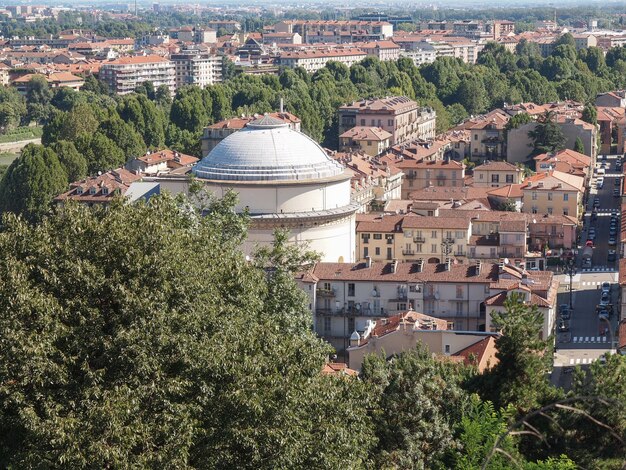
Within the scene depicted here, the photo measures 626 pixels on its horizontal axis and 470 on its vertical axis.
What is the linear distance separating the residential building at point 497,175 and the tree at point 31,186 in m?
14.3

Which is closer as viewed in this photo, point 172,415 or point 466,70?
point 172,415

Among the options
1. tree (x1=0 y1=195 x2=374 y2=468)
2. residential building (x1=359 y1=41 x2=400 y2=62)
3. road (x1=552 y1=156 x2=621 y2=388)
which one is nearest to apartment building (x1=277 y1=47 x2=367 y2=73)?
residential building (x1=359 y1=41 x2=400 y2=62)

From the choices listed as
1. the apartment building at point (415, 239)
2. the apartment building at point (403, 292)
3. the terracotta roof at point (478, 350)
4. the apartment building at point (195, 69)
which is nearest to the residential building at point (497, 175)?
the apartment building at point (415, 239)

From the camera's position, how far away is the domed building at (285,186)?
109 ft

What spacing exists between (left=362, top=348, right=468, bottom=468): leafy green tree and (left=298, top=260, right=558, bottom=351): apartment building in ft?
38.9

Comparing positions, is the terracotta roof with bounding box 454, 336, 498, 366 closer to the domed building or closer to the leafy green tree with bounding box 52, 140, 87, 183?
the domed building

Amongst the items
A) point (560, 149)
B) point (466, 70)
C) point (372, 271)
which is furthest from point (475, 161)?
point (466, 70)

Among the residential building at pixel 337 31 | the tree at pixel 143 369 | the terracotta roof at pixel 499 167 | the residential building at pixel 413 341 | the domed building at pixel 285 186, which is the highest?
the tree at pixel 143 369

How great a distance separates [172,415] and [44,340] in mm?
1530

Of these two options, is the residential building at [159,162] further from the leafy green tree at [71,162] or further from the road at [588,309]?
the road at [588,309]

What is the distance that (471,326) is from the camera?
29.6 m

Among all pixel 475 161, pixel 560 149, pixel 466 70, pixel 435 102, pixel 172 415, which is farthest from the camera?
pixel 466 70

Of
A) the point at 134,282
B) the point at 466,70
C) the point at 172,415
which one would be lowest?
the point at 466,70

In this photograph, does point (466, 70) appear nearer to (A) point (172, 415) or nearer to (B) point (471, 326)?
(B) point (471, 326)
